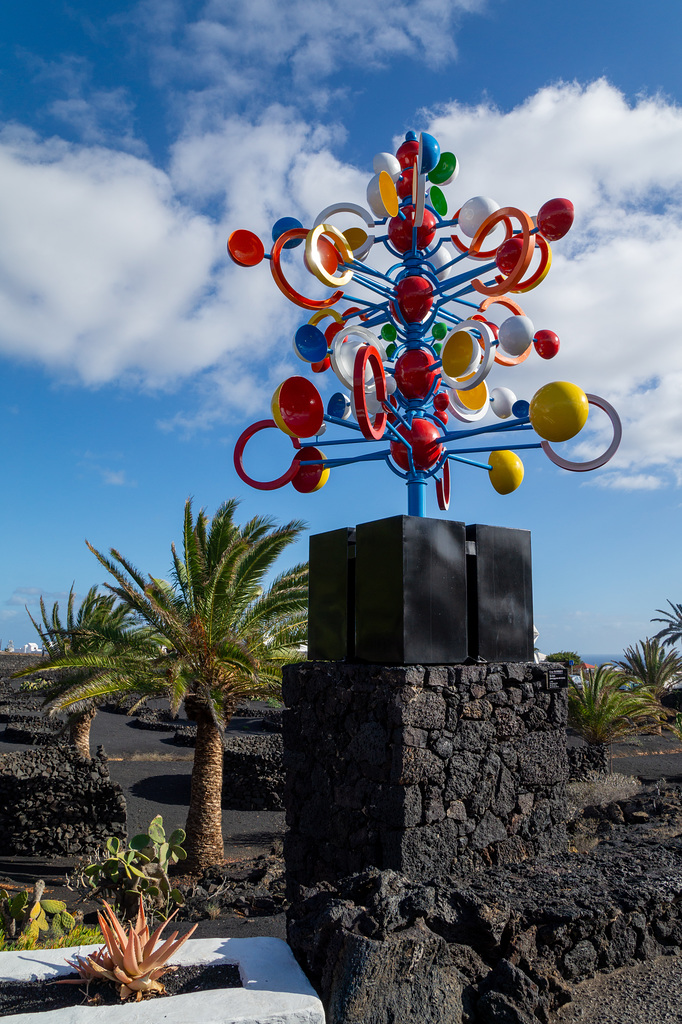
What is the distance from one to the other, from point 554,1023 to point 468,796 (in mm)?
1513

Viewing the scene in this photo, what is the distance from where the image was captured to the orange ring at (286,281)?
6.34 m

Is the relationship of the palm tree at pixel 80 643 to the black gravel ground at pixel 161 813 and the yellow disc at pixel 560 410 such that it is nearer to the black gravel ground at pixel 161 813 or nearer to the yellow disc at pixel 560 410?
the black gravel ground at pixel 161 813

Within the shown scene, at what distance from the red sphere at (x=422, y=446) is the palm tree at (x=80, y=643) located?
6.52 metres

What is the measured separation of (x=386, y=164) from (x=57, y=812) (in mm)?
11611

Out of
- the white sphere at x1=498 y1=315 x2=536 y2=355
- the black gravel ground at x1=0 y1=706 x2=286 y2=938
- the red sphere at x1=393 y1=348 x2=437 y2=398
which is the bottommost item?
the black gravel ground at x1=0 y1=706 x2=286 y2=938

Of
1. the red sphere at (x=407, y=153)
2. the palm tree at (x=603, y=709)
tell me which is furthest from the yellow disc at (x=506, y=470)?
the palm tree at (x=603, y=709)

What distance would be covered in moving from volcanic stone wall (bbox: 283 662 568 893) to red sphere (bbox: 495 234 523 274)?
3.51 meters

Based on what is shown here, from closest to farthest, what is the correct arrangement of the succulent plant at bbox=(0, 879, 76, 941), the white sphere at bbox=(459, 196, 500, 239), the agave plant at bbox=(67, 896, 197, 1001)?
the agave plant at bbox=(67, 896, 197, 1001) → the succulent plant at bbox=(0, 879, 76, 941) → the white sphere at bbox=(459, 196, 500, 239)

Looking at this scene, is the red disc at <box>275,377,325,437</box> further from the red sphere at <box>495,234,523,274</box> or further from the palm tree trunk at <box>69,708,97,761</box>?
the palm tree trunk at <box>69,708,97,761</box>

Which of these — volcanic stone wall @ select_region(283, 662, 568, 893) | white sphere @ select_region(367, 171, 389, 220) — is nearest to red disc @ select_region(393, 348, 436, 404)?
white sphere @ select_region(367, 171, 389, 220)

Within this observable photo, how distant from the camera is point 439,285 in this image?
654 cm

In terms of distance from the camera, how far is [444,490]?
7285 mm

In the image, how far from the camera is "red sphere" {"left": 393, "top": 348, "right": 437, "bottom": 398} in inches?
243

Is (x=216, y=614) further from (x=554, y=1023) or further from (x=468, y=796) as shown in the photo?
(x=554, y=1023)
